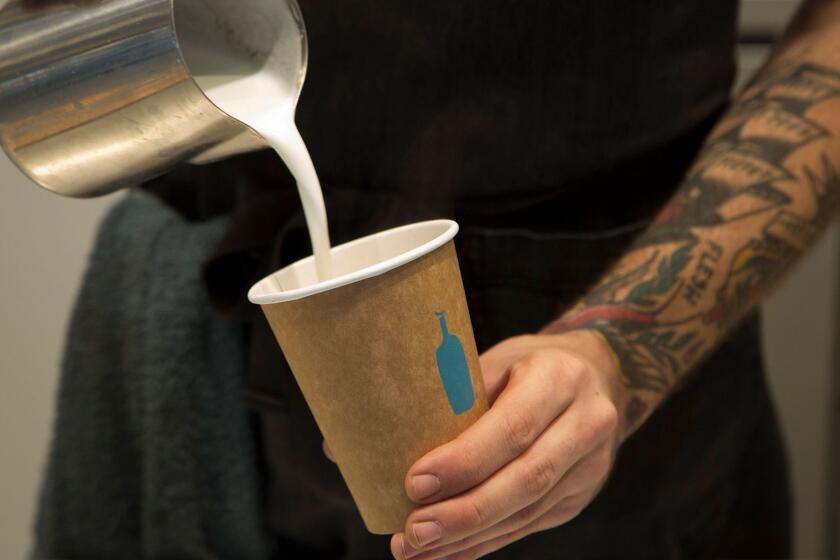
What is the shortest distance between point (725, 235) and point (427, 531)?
0.32 metres

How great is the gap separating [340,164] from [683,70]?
253 millimetres

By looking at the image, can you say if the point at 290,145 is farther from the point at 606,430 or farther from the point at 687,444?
the point at 687,444

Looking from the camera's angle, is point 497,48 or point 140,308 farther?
point 140,308

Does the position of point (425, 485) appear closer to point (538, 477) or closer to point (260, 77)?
point (538, 477)

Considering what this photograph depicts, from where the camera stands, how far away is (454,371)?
1.41ft

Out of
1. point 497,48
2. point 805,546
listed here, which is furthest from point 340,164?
point 805,546

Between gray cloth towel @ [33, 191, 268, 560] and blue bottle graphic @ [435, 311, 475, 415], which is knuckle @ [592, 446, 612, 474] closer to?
blue bottle graphic @ [435, 311, 475, 415]

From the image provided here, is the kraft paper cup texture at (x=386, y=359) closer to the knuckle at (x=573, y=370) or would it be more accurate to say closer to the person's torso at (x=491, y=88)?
the knuckle at (x=573, y=370)

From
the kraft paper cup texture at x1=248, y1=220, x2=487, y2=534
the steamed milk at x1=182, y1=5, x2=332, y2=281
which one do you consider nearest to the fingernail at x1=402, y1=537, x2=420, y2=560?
the kraft paper cup texture at x1=248, y1=220, x2=487, y2=534

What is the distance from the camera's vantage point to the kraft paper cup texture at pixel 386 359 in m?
0.40

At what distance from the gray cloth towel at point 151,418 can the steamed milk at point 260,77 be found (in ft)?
0.86

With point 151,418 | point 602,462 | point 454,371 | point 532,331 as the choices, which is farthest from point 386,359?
point 151,418

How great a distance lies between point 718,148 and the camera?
2.14ft

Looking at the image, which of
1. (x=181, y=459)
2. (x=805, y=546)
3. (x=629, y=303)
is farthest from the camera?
(x=805, y=546)
